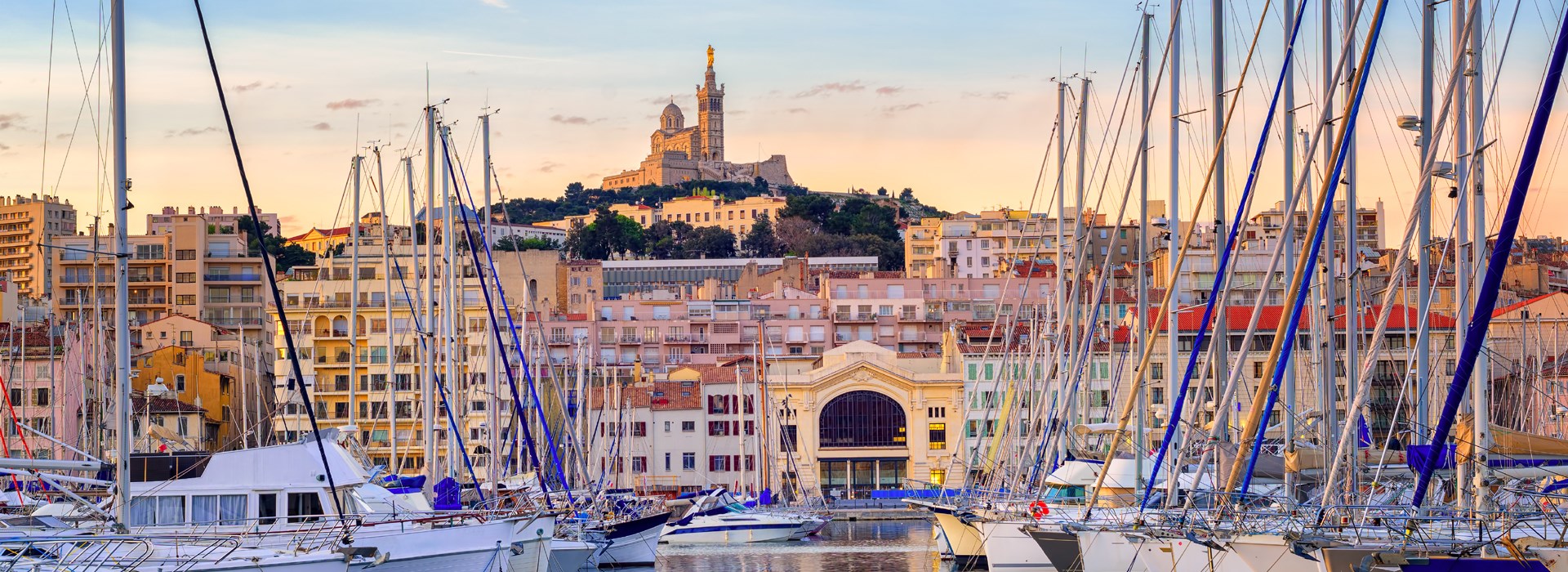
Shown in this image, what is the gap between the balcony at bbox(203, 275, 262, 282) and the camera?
5167 inches

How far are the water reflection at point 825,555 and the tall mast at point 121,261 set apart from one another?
28.3 m

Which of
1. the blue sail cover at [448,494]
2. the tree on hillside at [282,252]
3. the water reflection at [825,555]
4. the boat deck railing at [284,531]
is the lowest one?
the water reflection at [825,555]

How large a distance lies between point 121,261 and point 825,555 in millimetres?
41023

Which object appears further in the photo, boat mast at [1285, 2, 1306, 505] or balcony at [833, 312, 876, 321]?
balcony at [833, 312, 876, 321]

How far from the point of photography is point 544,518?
3466 cm

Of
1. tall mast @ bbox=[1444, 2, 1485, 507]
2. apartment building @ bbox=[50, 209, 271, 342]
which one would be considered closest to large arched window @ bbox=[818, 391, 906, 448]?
apartment building @ bbox=[50, 209, 271, 342]

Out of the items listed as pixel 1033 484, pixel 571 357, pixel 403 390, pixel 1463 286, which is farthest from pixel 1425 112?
pixel 571 357

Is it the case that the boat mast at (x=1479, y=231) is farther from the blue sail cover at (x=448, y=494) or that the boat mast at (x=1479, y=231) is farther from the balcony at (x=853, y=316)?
the balcony at (x=853, y=316)

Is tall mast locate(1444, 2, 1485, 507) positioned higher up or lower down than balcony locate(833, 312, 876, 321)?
higher up

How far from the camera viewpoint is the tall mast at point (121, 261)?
24484mm

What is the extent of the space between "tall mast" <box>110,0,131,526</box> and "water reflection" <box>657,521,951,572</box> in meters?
28.3

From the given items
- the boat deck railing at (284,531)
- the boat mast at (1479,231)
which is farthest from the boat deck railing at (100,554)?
the boat mast at (1479,231)

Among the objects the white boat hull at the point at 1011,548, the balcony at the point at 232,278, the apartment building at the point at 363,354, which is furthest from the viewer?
the balcony at the point at 232,278

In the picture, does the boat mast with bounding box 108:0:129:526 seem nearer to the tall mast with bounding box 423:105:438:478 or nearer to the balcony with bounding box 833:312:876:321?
the tall mast with bounding box 423:105:438:478
